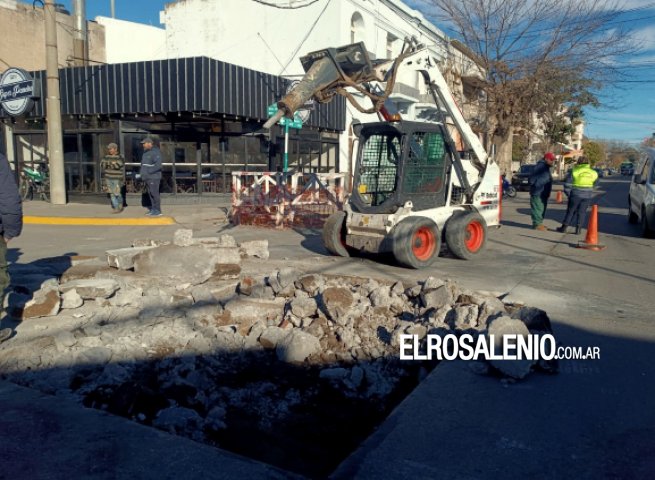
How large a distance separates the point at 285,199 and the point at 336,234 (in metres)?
4.60

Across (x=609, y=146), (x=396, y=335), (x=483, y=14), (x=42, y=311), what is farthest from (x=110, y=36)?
(x=609, y=146)

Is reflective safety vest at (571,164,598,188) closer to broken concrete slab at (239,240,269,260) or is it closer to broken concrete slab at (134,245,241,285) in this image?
broken concrete slab at (239,240,269,260)

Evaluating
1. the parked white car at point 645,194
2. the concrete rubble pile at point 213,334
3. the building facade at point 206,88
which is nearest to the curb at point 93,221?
the building facade at point 206,88

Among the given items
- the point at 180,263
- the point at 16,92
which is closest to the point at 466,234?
the point at 180,263

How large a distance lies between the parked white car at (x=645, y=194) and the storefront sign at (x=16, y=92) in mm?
17901

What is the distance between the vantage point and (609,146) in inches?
5930

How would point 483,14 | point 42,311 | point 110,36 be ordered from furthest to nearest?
point 110,36 → point 483,14 → point 42,311

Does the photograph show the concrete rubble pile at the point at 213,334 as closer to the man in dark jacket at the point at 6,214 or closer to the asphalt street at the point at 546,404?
the asphalt street at the point at 546,404

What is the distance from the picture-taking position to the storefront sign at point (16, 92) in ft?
58.1

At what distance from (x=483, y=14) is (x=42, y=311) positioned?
66.2 feet

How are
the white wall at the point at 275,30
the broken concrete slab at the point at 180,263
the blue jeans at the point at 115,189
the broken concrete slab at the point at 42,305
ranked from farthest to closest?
the white wall at the point at 275,30
the blue jeans at the point at 115,189
the broken concrete slab at the point at 180,263
the broken concrete slab at the point at 42,305

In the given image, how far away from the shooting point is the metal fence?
13.7m

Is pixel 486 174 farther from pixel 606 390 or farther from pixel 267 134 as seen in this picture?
pixel 267 134

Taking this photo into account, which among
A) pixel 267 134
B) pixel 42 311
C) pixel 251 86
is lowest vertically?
pixel 42 311
